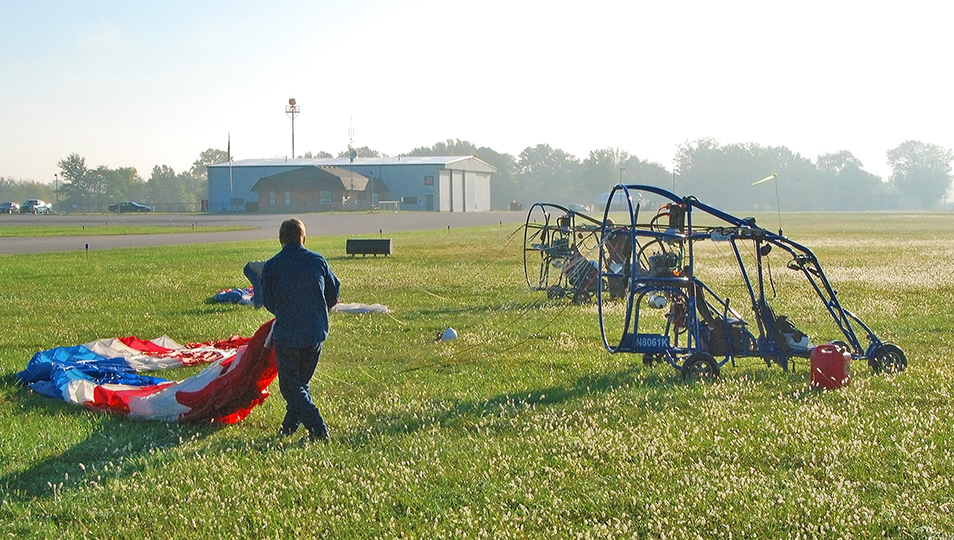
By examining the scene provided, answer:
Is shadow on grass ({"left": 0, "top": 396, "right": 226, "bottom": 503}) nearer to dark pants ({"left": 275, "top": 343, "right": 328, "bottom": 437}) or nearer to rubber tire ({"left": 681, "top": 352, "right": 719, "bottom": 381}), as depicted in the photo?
dark pants ({"left": 275, "top": 343, "right": 328, "bottom": 437})

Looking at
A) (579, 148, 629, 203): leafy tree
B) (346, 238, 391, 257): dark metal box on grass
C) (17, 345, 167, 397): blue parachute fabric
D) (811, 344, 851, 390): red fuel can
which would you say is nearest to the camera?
(811, 344, 851, 390): red fuel can

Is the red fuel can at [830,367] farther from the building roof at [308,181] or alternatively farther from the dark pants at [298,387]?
the building roof at [308,181]

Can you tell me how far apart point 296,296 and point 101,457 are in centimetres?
209

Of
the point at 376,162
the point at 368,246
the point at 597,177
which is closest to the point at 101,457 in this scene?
the point at 368,246

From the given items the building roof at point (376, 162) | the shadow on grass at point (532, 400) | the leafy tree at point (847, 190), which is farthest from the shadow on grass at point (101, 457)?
the leafy tree at point (847, 190)

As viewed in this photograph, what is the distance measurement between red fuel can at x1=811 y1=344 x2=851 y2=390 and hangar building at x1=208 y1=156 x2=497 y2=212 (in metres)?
105

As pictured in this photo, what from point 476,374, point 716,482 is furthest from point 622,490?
point 476,374

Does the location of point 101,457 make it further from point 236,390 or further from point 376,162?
point 376,162

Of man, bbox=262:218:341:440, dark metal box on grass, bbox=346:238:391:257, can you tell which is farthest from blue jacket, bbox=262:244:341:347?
dark metal box on grass, bbox=346:238:391:257

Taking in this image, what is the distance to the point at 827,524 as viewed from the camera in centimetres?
583

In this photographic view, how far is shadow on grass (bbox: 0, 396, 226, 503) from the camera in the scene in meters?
6.89

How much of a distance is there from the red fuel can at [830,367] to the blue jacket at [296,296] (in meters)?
5.16

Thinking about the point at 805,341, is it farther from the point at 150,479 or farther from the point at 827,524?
the point at 150,479

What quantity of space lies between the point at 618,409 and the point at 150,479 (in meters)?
4.33
